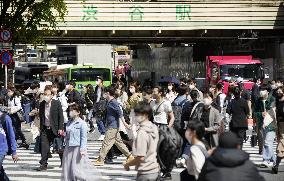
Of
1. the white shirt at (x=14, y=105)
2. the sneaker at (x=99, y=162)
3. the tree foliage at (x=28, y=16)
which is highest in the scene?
the tree foliage at (x=28, y=16)

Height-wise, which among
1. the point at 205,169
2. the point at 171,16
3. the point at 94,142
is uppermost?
the point at 171,16

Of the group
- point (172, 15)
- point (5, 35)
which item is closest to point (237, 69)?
point (172, 15)

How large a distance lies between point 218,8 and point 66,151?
3519cm

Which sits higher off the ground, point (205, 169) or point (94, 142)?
point (205, 169)

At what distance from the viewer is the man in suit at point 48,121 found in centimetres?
1645

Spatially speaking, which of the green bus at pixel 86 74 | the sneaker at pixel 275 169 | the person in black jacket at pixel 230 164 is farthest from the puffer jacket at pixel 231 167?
the green bus at pixel 86 74

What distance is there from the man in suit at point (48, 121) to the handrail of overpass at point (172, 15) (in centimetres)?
2815

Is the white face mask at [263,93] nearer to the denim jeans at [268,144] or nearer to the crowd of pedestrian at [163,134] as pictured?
the crowd of pedestrian at [163,134]

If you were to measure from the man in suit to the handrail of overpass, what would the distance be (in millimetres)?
28149

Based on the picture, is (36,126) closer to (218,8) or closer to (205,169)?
(205,169)

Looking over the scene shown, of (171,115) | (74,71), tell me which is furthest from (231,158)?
(74,71)

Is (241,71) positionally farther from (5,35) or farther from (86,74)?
(5,35)

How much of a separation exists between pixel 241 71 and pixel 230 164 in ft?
98.2

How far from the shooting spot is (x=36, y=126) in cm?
1909
